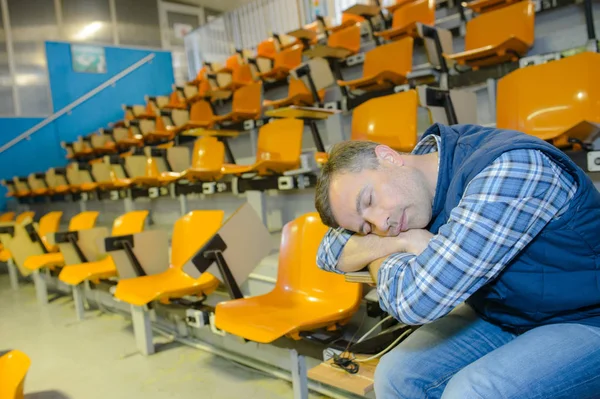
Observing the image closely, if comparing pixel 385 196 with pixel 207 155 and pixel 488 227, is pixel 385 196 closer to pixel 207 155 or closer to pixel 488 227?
pixel 488 227

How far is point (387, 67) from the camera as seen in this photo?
3674mm

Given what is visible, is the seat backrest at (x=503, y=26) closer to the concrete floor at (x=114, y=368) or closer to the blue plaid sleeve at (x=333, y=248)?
the blue plaid sleeve at (x=333, y=248)

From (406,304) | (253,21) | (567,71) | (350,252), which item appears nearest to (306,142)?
(567,71)

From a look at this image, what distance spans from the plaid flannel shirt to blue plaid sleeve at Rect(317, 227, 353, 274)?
1.12ft

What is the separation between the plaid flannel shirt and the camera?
0.73 meters

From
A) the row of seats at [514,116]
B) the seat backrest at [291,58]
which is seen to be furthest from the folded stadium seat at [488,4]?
the seat backrest at [291,58]

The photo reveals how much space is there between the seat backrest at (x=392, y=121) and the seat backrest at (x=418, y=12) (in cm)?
203

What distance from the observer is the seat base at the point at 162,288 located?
2.16 m

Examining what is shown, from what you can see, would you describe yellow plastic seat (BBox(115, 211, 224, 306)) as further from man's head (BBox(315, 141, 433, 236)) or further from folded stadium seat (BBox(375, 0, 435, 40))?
folded stadium seat (BBox(375, 0, 435, 40))

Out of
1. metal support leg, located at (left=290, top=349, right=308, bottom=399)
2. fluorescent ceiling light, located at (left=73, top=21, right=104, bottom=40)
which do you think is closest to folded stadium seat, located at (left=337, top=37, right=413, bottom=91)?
metal support leg, located at (left=290, top=349, right=308, bottom=399)

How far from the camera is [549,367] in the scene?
0.77 meters

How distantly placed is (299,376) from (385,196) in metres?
1.04

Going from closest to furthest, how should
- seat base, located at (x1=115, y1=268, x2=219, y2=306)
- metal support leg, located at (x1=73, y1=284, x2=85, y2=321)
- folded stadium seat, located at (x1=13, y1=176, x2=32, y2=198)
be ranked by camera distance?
seat base, located at (x1=115, y1=268, x2=219, y2=306) < metal support leg, located at (x1=73, y1=284, x2=85, y2=321) < folded stadium seat, located at (x1=13, y1=176, x2=32, y2=198)

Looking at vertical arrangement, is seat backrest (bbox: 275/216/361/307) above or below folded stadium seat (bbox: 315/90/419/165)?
below
